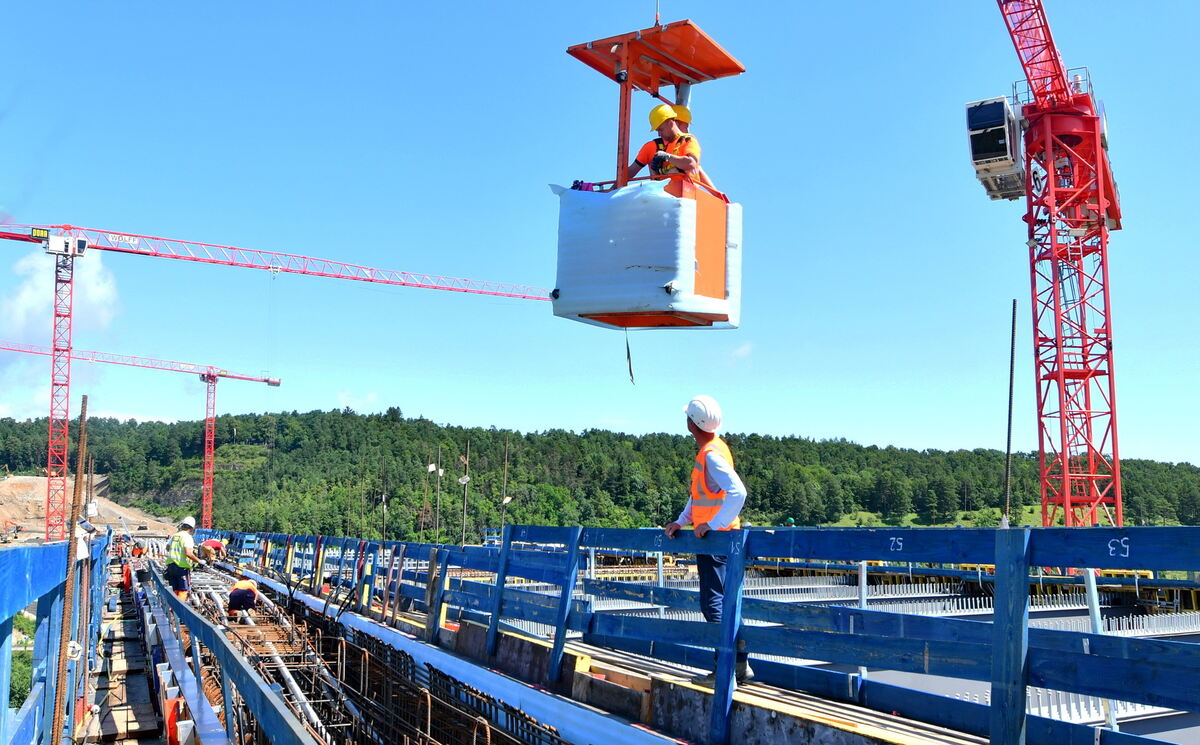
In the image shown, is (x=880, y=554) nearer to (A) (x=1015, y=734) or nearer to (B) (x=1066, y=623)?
(A) (x=1015, y=734)

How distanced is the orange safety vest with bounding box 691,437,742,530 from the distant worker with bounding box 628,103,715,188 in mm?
1688

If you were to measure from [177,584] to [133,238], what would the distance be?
260ft

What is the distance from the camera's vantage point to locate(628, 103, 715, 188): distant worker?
599 centimetres

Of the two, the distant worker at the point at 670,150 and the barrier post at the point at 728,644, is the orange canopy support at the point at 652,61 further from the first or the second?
the barrier post at the point at 728,644

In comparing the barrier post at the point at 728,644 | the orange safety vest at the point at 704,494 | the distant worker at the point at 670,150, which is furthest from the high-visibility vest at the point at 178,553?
the barrier post at the point at 728,644

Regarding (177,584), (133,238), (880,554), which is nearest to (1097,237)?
(177,584)

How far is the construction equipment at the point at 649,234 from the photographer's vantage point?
571cm

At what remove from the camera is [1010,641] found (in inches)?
151

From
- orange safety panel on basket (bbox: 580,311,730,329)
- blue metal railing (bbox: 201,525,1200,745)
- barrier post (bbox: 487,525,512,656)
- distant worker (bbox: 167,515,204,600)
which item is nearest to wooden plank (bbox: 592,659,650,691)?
blue metal railing (bbox: 201,525,1200,745)

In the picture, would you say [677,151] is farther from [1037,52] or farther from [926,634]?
[1037,52]

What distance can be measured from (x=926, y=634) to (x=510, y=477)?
11569 centimetres

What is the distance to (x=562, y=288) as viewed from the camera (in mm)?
6109

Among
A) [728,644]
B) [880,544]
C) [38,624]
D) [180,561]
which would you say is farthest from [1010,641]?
[180,561]

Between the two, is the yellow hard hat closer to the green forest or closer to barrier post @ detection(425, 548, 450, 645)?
barrier post @ detection(425, 548, 450, 645)
